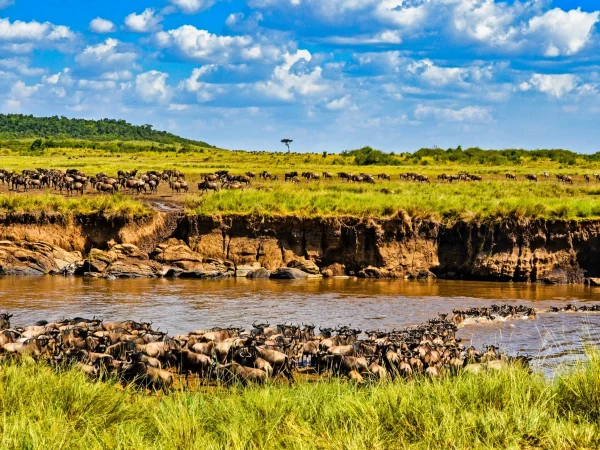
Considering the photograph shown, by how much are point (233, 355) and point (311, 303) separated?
10130 millimetres

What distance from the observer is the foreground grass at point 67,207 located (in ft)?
104

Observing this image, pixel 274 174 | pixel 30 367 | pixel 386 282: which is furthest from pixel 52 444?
pixel 274 174

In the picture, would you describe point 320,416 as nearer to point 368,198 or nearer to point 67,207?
point 368,198

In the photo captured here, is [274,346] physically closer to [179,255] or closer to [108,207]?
[179,255]

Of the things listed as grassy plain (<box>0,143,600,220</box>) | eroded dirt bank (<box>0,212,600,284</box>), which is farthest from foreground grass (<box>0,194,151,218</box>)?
eroded dirt bank (<box>0,212,600,284</box>)

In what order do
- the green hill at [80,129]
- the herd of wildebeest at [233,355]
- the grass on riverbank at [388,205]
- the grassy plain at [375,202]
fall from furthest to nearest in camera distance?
the green hill at [80,129] → the grassy plain at [375,202] → the grass on riverbank at [388,205] → the herd of wildebeest at [233,355]

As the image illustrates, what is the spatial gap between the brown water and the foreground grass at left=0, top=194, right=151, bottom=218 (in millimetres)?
4232

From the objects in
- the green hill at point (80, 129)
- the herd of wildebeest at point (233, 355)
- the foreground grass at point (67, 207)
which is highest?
the green hill at point (80, 129)

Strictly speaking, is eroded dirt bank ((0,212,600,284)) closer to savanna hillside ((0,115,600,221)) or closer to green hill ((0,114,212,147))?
savanna hillside ((0,115,600,221))

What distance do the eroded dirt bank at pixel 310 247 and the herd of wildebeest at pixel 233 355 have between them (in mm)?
14076

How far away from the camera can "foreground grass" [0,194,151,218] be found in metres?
31.7

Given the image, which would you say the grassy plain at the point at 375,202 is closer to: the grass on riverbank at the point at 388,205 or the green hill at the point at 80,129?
the grass on riverbank at the point at 388,205

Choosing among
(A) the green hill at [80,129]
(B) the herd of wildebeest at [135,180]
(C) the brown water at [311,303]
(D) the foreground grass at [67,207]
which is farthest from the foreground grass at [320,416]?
(A) the green hill at [80,129]

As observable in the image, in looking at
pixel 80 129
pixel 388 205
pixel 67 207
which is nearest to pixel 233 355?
pixel 388 205
